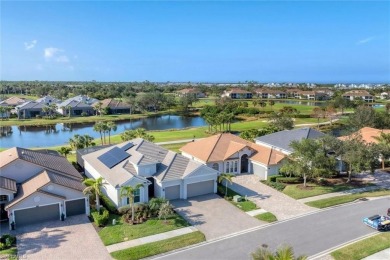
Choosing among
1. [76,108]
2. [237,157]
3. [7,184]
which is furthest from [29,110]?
[237,157]

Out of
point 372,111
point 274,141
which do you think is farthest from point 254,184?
point 372,111

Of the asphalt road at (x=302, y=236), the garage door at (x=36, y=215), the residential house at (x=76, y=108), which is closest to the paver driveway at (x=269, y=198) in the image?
the asphalt road at (x=302, y=236)

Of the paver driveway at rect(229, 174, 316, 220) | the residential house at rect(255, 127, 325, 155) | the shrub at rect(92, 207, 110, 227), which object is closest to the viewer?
the shrub at rect(92, 207, 110, 227)

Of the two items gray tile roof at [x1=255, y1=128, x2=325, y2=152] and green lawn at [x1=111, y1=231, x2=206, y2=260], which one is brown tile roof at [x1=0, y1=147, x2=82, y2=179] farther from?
gray tile roof at [x1=255, y1=128, x2=325, y2=152]

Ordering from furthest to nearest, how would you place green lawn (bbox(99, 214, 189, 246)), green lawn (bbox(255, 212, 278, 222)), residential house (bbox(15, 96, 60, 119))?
residential house (bbox(15, 96, 60, 119)) → green lawn (bbox(255, 212, 278, 222)) → green lawn (bbox(99, 214, 189, 246))

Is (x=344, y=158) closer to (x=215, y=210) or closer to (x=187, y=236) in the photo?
(x=215, y=210)

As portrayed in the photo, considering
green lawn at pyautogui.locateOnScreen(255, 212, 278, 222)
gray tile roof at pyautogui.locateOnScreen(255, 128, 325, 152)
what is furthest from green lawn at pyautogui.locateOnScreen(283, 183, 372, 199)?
gray tile roof at pyautogui.locateOnScreen(255, 128, 325, 152)

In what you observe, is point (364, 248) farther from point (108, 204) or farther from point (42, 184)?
point (42, 184)
